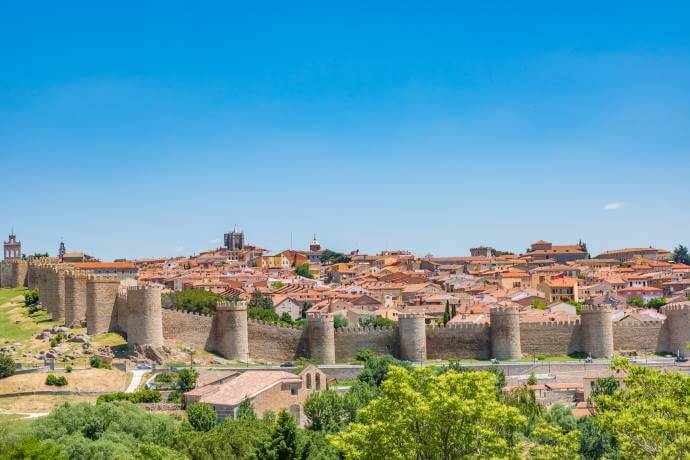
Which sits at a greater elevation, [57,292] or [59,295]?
[57,292]

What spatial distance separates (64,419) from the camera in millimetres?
34156

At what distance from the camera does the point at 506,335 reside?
175 feet

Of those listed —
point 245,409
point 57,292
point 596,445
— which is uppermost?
point 57,292

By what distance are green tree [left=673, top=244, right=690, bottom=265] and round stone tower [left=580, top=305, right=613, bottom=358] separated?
77.4 metres

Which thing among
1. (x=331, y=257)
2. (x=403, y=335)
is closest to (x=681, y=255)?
(x=331, y=257)

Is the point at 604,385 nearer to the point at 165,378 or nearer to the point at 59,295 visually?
the point at 165,378

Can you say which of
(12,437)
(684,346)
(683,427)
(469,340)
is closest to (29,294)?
(469,340)

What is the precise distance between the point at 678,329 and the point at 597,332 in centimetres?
485

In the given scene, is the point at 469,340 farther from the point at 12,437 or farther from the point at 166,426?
the point at 12,437

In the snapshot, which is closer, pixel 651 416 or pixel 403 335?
pixel 651 416

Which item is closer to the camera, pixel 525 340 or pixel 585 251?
pixel 525 340

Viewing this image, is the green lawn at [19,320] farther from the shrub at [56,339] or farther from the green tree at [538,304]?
the green tree at [538,304]

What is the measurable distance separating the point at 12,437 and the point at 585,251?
359 feet

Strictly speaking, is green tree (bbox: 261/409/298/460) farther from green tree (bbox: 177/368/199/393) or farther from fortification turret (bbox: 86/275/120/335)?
fortification turret (bbox: 86/275/120/335)
